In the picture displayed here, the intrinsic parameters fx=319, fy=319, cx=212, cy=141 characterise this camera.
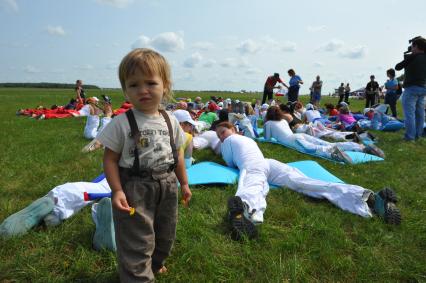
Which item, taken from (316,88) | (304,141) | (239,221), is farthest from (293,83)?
(239,221)

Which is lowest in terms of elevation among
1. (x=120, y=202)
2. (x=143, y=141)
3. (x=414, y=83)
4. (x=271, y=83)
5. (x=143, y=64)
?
(x=120, y=202)

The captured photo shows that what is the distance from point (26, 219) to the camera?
9.95 ft

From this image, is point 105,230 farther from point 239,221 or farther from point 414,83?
point 414,83

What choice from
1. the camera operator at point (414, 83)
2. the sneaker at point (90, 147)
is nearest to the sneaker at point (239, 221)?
the sneaker at point (90, 147)

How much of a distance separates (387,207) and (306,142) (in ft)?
12.2

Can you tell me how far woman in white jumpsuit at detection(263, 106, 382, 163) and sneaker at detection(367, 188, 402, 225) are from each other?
8.56 feet

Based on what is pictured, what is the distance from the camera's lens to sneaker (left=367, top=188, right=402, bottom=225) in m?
3.32

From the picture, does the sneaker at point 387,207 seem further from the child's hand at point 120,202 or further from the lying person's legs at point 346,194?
the child's hand at point 120,202

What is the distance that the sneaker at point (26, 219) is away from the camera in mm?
2886

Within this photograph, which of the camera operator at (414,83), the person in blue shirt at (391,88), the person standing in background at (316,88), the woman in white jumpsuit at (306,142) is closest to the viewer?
the woman in white jumpsuit at (306,142)

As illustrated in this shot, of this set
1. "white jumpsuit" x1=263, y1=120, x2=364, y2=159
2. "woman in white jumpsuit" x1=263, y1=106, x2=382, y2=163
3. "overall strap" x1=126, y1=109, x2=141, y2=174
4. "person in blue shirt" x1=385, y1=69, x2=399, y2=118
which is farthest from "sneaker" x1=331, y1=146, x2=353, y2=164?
"person in blue shirt" x1=385, y1=69, x2=399, y2=118

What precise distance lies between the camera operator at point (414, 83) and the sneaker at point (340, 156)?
10.6 ft

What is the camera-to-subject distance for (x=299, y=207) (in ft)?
12.3

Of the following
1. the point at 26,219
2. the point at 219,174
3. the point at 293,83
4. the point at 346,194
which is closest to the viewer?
the point at 26,219
